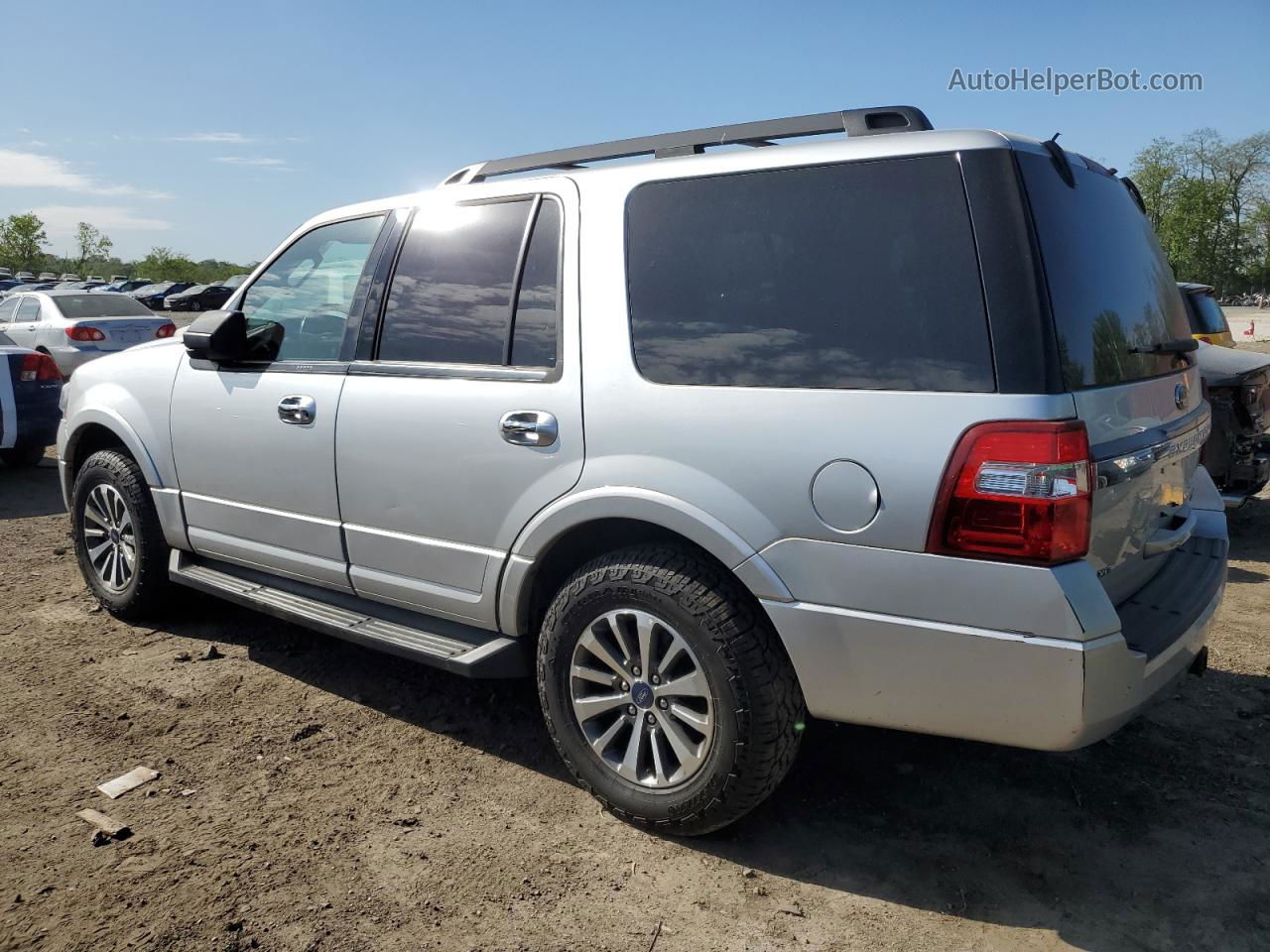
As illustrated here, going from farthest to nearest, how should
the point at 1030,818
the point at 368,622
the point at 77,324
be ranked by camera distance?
the point at 77,324 < the point at 368,622 < the point at 1030,818

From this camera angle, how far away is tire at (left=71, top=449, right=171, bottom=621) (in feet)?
14.9

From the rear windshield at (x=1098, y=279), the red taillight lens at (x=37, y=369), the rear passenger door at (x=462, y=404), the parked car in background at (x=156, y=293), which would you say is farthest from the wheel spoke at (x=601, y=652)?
the parked car in background at (x=156, y=293)

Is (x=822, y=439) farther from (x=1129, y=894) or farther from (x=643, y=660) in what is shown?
(x=1129, y=894)

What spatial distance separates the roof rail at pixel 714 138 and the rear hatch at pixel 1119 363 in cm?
44

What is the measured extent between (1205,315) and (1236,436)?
2.53 ft

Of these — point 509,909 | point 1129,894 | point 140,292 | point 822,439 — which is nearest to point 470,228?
point 822,439

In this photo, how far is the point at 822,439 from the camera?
2.50m

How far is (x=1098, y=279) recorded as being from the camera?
259 cm

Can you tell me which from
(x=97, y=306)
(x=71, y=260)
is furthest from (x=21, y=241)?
(x=97, y=306)

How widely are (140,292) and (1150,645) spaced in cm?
5693

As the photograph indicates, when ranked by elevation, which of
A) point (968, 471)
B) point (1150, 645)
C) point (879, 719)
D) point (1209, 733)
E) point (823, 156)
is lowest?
point (1209, 733)

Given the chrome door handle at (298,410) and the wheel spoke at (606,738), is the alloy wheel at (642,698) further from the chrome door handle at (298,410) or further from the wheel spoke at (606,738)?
the chrome door handle at (298,410)

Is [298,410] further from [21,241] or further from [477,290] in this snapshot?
[21,241]

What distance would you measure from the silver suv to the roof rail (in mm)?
11
